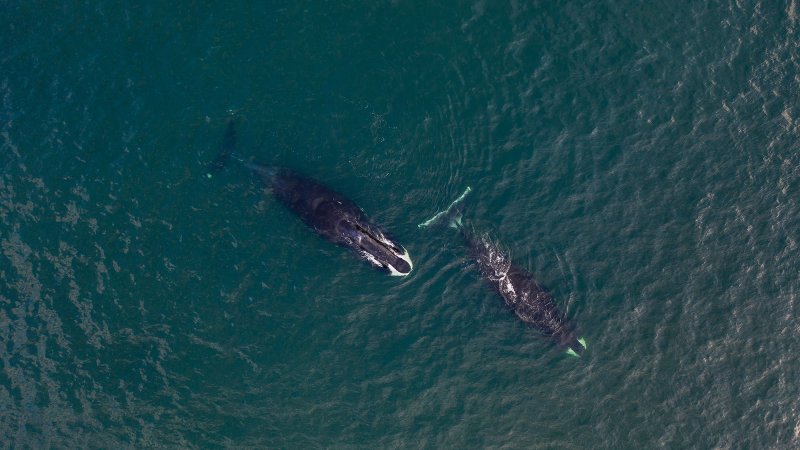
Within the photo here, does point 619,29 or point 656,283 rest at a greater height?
point 619,29

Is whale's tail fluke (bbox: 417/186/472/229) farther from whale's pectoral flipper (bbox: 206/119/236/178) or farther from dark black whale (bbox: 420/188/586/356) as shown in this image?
whale's pectoral flipper (bbox: 206/119/236/178)

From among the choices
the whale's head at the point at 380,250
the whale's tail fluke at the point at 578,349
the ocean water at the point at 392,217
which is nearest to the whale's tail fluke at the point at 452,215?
the ocean water at the point at 392,217

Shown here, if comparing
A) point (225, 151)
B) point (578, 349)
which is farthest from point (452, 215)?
point (225, 151)

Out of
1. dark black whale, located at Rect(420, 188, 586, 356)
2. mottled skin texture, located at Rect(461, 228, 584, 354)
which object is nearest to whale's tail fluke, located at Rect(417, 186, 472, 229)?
dark black whale, located at Rect(420, 188, 586, 356)

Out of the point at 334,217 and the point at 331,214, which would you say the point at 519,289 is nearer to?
the point at 334,217

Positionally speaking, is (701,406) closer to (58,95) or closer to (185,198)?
(185,198)

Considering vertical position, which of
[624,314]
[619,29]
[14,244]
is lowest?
[624,314]

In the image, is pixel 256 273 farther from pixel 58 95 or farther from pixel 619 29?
pixel 619 29

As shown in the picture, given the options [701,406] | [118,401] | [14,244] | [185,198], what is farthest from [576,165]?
[14,244]
